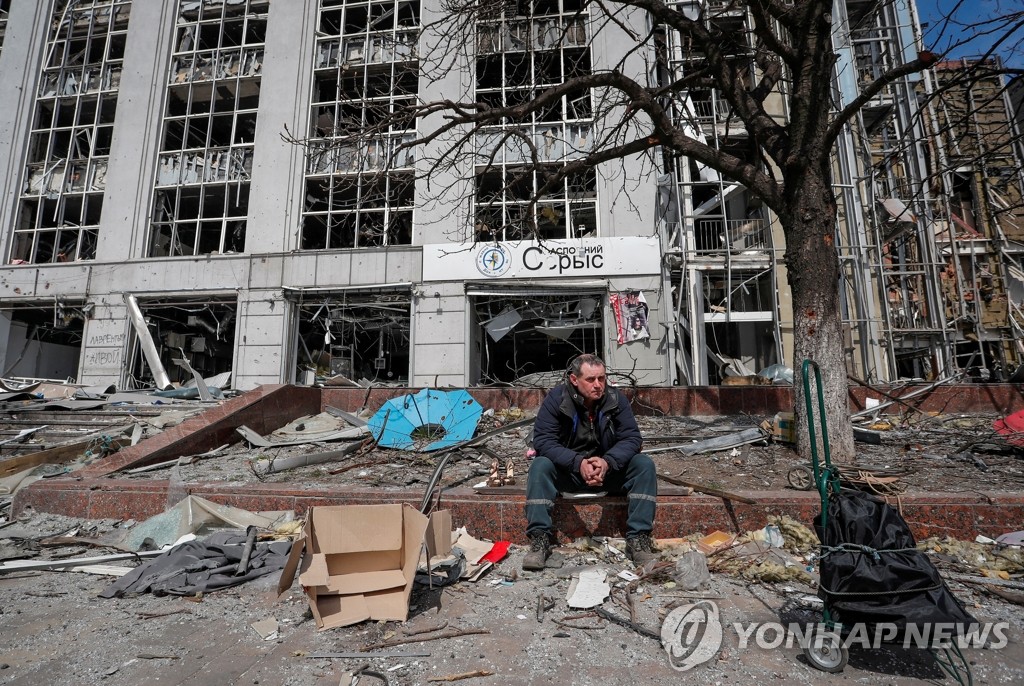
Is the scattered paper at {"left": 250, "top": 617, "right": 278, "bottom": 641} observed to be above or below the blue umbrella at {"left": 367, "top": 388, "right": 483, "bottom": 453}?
below

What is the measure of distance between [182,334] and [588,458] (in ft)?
65.8

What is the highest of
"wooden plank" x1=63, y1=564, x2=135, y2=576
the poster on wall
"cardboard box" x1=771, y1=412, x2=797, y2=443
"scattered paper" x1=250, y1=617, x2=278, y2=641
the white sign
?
the white sign

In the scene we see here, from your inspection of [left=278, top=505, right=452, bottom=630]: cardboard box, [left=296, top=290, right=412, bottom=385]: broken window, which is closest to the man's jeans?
[left=278, top=505, right=452, bottom=630]: cardboard box

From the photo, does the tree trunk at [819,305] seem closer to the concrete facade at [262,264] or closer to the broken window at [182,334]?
the concrete facade at [262,264]

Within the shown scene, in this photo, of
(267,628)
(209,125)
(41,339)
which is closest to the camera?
(267,628)

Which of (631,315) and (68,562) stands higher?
(631,315)

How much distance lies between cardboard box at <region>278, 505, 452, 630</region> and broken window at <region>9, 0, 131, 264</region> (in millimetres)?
21971

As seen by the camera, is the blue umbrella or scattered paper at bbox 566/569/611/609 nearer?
scattered paper at bbox 566/569/611/609

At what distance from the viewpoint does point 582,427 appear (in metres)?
4.07

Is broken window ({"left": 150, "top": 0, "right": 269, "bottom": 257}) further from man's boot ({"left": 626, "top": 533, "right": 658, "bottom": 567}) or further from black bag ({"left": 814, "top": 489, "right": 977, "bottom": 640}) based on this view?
black bag ({"left": 814, "top": 489, "right": 977, "bottom": 640})

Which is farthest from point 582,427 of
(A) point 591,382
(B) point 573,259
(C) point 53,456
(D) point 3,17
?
(D) point 3,17

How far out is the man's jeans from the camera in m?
3.71

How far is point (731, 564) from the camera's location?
353 centimetres

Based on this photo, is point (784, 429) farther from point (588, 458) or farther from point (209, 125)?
point (209, 125)
